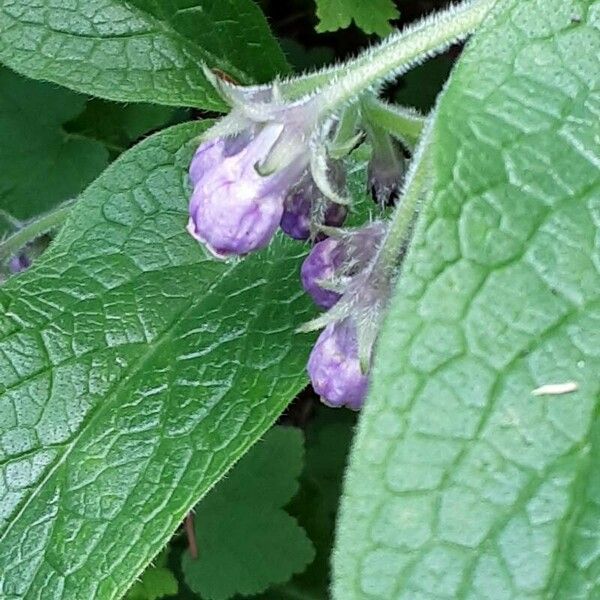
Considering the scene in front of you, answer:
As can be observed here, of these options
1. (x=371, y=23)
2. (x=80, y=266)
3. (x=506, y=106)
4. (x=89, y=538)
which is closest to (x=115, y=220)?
(x=80, y=266)

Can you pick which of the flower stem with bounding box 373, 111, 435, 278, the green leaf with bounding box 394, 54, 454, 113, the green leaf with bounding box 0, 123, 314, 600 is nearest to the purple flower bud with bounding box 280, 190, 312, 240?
the flower stem with bounding box 373, 111, 435, 278

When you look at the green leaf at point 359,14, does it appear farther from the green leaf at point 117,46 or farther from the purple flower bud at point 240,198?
the purple flower bud at point 240,198

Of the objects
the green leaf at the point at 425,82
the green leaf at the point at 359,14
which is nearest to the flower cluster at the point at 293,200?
the green leaf at the point at 359,14

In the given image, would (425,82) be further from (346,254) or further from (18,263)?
(346,254)

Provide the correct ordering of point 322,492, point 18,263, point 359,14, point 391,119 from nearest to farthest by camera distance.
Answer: point 391,119 < point 18,263 < point 359,14 < point 322,492

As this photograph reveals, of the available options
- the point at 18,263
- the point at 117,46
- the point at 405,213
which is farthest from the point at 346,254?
the point at 18,263
